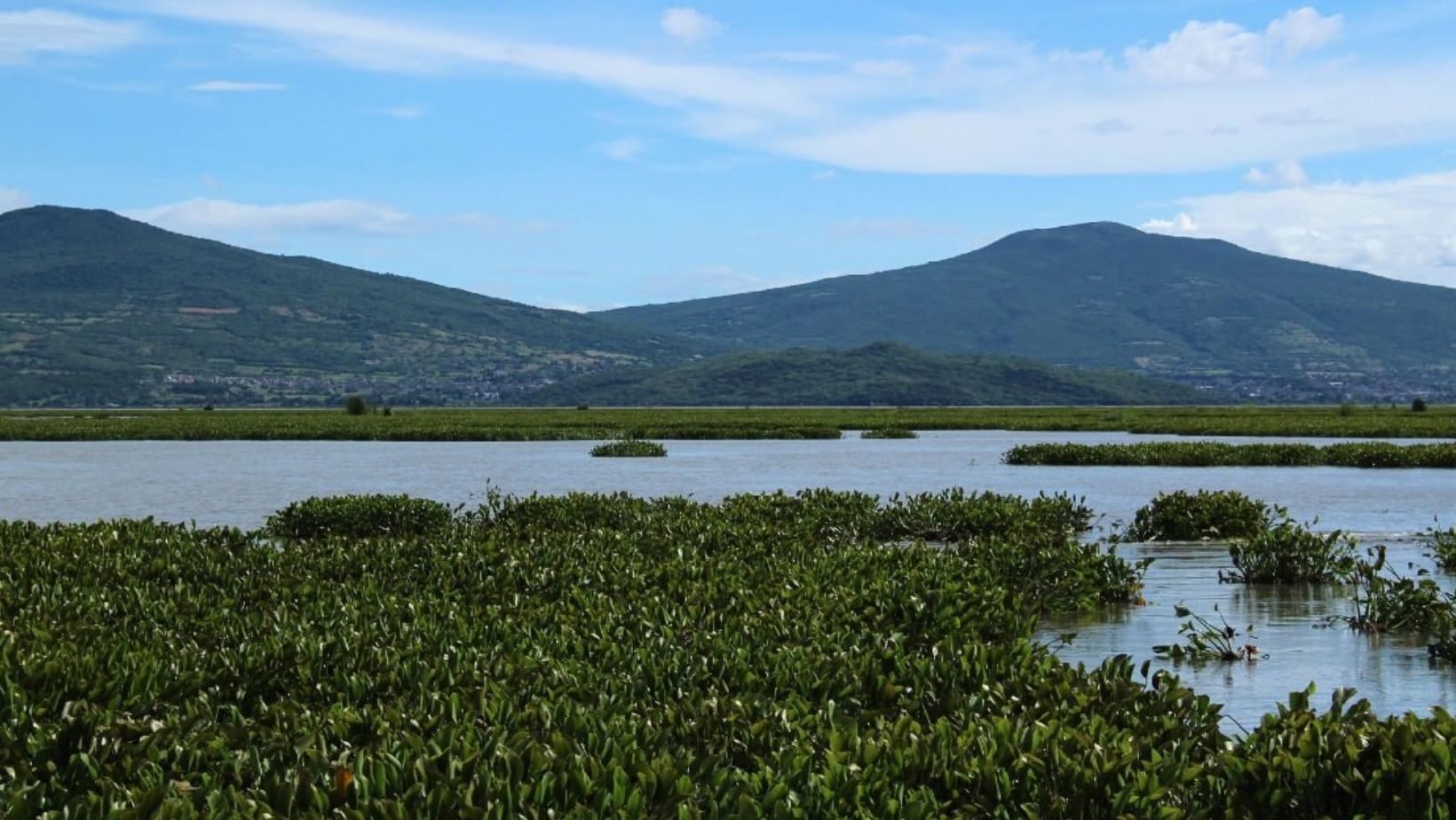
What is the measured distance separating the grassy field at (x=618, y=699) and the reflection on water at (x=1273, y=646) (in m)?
1.04

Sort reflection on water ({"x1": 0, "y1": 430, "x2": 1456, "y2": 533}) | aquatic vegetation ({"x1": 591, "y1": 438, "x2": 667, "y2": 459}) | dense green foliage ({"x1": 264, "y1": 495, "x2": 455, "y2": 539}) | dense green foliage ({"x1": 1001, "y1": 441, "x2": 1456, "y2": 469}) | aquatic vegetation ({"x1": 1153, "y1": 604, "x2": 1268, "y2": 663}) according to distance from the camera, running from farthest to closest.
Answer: aquatic vegetation ({"x1": 591, "y1": 438, "x2": 667, "y2": 459})
dense green foliage ({"x1": 1001, "y1": 441, "x2": 1456, "y2": 469})
reflection on water ({"x1": 0, "y1": 430, "x2": 1456, "y2": 533})
dense green foliage ({"x1": 264, "y1": 495, "x2": 455, "y2": 539})
aquatic vegetation ({"x1": 1153, "y1": 604, "x2": 1268, "y2": 663})

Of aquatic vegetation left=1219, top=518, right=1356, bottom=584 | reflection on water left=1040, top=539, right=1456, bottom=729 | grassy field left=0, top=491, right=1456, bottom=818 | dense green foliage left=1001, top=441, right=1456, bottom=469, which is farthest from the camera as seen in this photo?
dense green foliage left=1001, top=441, right=1456, bottom=469

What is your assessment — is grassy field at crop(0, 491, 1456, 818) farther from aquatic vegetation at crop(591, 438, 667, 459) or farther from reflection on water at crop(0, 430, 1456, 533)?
aquatic vegetation at crop(591, 438, 667, 459)

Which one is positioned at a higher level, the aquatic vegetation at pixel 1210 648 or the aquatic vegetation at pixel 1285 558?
the aquatic vegetation at pixel 1285 558

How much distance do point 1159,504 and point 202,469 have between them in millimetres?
44279

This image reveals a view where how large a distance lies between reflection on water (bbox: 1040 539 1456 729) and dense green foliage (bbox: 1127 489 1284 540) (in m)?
4.97

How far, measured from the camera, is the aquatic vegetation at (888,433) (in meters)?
102

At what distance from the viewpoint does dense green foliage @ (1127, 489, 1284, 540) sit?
3203 cm

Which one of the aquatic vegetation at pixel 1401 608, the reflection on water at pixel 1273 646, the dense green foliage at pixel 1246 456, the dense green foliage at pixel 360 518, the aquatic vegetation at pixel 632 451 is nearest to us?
the reflection on water at pixel 1273 646

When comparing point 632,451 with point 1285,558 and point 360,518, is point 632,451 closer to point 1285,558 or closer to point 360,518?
point 360,518

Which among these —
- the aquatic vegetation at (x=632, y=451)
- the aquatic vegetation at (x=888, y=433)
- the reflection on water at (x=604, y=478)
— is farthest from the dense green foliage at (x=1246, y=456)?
the aquatic vegetation at (x=888, y=433)

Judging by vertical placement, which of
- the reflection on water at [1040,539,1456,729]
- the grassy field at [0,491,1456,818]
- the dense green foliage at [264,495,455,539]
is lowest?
the reflection on water at [1040,539,1456,729]

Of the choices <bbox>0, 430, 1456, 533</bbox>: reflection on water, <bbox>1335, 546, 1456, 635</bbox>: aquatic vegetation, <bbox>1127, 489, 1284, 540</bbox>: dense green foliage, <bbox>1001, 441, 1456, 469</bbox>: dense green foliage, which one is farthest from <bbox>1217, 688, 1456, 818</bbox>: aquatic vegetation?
<bbox>1001, 441, 1456, 469</bbox>: dense green foliage

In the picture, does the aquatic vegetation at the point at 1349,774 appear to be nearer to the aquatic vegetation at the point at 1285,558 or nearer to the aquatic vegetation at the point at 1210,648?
the aquatic vegetation at the point at 1210,648
